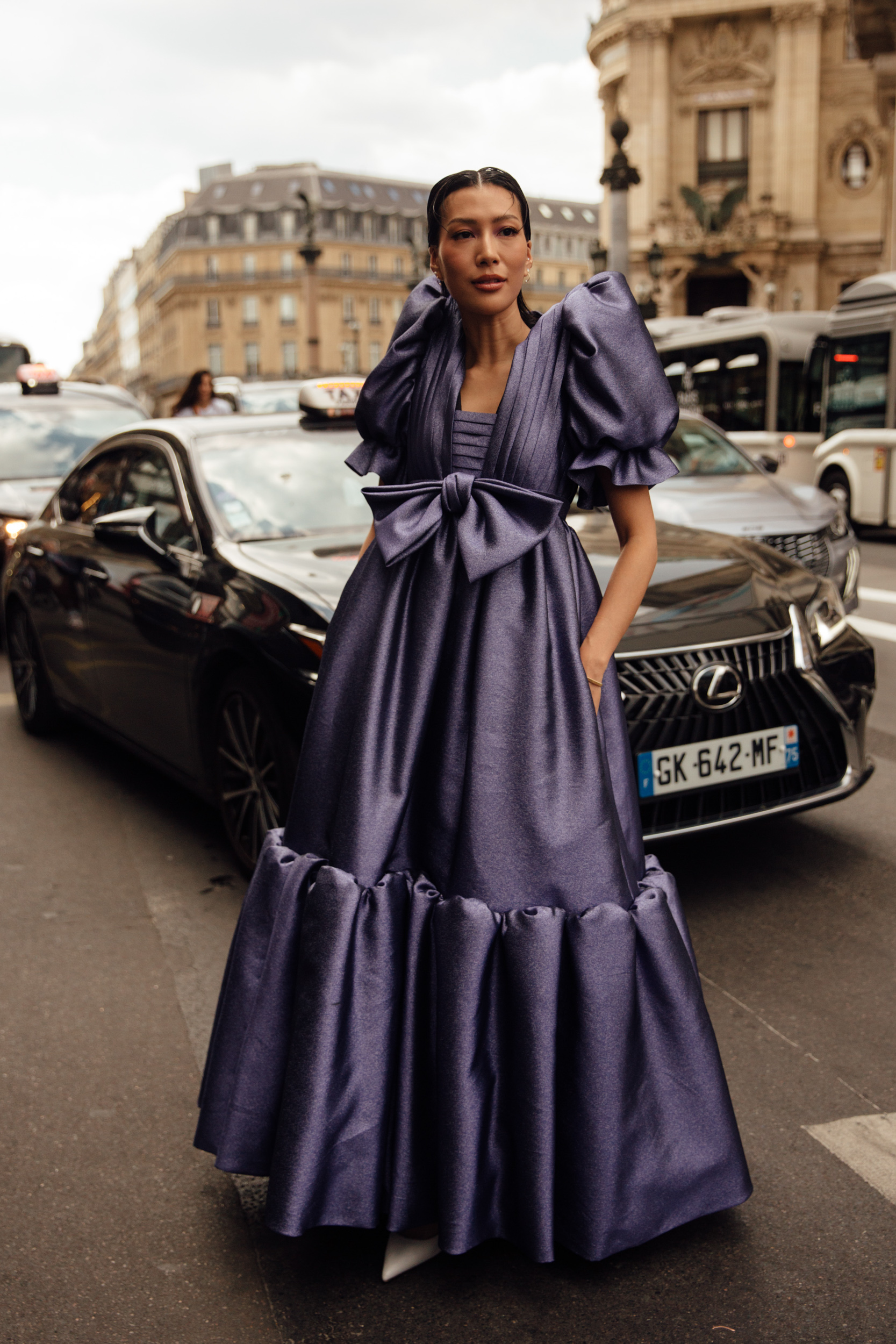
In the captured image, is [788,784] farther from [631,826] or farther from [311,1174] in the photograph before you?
[311,1174]

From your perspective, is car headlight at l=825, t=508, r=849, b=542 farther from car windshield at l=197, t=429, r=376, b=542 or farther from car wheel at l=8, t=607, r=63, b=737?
car wheel at l=8, t=607, r=63, b=737

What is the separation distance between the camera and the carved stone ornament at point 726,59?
4834 cm

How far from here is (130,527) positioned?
470 centimetres

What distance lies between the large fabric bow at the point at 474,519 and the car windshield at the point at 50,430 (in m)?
8.07

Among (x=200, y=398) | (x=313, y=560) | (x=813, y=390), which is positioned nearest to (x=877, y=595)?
(x=200, y=398)

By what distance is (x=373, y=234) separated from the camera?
323 feet

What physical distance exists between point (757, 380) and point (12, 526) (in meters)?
13.1

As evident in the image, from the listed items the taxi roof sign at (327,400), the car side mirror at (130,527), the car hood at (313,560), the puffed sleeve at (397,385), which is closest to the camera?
the puffed sleeve at (397,385)

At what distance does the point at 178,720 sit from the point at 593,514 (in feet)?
5.53

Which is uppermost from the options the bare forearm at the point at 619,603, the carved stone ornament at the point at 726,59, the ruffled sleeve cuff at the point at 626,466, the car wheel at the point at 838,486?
the carved stone ornament at the point at 726,59

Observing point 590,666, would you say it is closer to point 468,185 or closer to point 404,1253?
point 468,185

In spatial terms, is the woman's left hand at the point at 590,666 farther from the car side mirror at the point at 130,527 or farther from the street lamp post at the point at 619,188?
the street lamp post at the point at 619,188

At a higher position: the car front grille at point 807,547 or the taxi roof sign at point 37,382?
the taxi roof sign at point 37,382

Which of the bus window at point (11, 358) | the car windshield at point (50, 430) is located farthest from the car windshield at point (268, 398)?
the bus window at point (11, 358)
